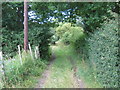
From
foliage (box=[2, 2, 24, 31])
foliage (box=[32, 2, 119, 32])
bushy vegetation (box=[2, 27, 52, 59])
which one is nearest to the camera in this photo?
foliage (box=[32, 2, 119, 32])

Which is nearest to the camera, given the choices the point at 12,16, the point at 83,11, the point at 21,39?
the point at 83,11

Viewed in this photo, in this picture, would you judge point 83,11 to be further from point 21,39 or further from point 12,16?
point 12,16

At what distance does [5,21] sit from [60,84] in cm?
804

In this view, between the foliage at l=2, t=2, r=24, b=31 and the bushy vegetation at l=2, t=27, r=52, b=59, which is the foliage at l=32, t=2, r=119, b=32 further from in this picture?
the foliage at l=2, t=2, r=24, b=31

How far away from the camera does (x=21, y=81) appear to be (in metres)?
4.40

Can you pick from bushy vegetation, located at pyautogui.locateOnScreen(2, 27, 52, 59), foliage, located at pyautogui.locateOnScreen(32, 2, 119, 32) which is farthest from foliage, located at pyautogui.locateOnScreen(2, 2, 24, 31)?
foliage, located at pyautogui.locateOnScreen(32, 2, 119, 32)

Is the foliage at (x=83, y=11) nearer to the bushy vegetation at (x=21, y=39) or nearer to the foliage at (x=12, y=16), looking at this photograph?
the bushy vegetation at (x=21, y=39)

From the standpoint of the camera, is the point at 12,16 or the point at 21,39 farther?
the point at 12,16

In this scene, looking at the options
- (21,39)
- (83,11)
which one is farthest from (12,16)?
(83,11)

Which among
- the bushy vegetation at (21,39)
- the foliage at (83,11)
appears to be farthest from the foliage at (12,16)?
the foliage at (83,11)

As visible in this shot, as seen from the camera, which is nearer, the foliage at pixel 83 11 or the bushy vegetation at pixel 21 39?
the foliage at pixel 83 11

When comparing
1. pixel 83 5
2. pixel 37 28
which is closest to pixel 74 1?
pixel 83 5

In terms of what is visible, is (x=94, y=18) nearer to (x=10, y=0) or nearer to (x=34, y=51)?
(x=34, y=51)

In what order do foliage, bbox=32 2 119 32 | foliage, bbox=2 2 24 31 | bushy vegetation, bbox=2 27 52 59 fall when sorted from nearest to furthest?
foliage, bbox=32 2 119 32
bushy vegetation, bbox=2 27 52 59
foliage, bbox=2 2 24 31
